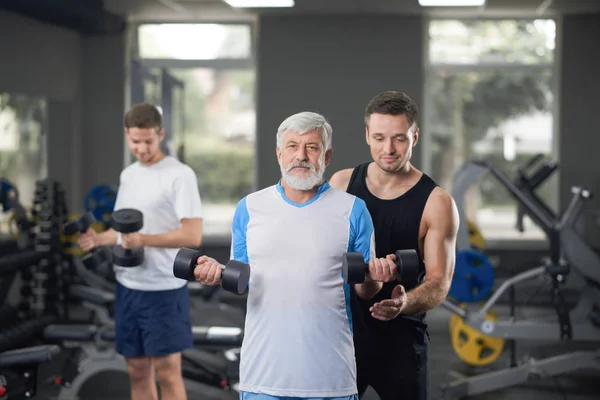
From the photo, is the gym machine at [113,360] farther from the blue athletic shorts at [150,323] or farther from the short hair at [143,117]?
the short hair at [143,117]

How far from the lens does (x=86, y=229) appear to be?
2.99m

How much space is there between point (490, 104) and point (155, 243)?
5329 millimetres

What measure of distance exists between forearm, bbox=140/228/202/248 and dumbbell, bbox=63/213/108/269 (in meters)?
0.30

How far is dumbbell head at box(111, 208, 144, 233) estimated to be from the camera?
2.70m

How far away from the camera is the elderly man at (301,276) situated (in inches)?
68.7

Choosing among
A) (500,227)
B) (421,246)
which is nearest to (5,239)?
(500,227)

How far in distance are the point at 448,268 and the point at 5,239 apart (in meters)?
4.79

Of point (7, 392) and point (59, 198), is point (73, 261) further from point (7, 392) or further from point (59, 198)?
point (7, 392)

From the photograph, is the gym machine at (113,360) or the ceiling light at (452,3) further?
the ceiling light at (452,3)

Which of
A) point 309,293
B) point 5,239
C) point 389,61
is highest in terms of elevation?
point 389,61

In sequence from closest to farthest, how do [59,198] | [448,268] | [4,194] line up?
[448,268] → [4,194] → [59,198]

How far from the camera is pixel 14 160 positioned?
648 cm

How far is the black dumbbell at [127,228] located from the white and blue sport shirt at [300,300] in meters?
1.00

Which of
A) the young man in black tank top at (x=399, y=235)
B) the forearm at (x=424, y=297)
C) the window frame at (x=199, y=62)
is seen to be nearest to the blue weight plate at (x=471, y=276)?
the young man in black tank top at (x=399, y=235)
